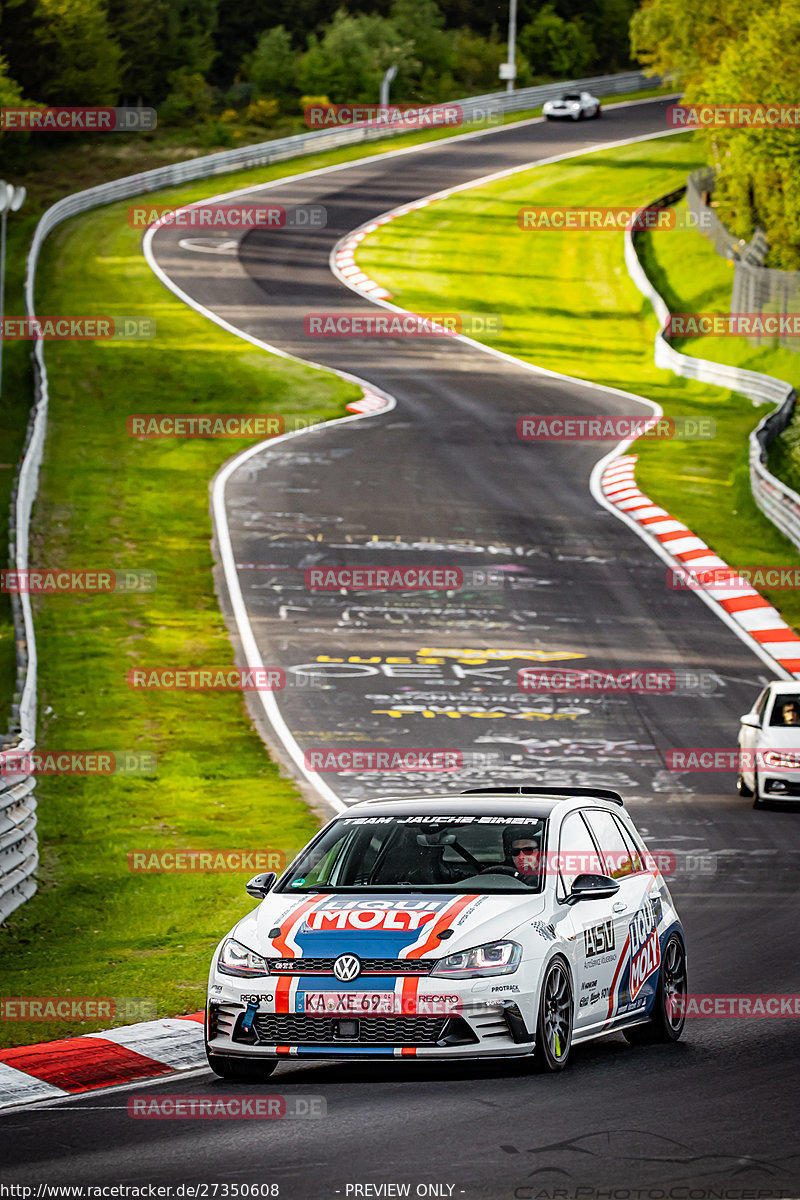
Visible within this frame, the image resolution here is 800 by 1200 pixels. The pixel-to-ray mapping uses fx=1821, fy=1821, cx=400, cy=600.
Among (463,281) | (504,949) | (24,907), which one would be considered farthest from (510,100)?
(504,949)

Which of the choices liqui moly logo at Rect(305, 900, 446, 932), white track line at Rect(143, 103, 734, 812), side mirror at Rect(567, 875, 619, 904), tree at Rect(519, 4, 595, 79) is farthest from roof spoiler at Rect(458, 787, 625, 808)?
tree at Rect(519, 4, 595, 79)

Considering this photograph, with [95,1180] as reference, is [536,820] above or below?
above

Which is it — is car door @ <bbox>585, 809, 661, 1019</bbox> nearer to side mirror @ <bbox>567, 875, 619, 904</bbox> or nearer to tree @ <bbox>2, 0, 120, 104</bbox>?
side mirror @ <bbox>567, 875, 619, 904</bbox>

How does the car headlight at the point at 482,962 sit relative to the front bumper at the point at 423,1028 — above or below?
above

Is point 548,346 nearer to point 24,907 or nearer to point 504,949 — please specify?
point 24,907

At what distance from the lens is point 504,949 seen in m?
8.67

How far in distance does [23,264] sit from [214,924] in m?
42.7

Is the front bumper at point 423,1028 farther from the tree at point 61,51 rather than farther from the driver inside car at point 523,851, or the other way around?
the tree at point 61,51

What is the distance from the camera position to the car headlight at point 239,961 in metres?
8.78

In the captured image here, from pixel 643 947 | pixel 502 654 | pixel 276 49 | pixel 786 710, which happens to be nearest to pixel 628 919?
pixel 643 947

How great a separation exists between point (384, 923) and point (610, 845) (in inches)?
77.6

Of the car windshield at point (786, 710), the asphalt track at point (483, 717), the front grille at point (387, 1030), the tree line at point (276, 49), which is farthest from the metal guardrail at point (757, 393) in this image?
the tree line at point (276, 49)

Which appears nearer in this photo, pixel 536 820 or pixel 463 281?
pixel 536 820

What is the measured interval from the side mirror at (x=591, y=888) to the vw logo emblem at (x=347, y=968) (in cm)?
129
